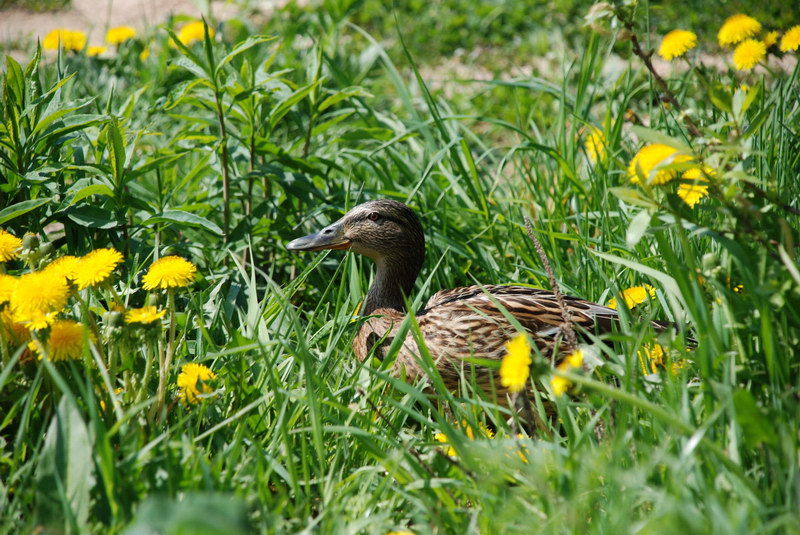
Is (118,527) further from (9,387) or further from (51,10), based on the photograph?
(51,10)

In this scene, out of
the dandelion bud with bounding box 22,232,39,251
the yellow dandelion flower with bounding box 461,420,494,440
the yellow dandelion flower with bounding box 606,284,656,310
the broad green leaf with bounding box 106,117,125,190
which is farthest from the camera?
the broad green leaf with bounding box 106,117,125,190

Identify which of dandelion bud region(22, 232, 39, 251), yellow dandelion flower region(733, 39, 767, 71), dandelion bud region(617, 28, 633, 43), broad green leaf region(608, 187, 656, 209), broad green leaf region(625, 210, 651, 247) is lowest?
dandelion bud region(22, 232, 39, 251)

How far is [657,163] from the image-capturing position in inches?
86.7

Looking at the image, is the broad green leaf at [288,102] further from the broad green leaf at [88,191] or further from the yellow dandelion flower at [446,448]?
the yellow dandelion flower at [446,448]

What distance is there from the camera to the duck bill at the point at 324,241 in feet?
10.8

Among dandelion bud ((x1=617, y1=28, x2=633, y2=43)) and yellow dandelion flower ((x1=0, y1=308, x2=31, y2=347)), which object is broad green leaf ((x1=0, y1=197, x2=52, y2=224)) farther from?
dandelion bud ((x1=617, y1=28, x2=633, y2=43))

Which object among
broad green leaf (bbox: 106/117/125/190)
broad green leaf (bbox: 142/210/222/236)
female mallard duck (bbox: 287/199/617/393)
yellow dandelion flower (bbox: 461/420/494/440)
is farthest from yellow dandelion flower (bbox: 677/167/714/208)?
broad green leaf (bbox: 106/117/125/190)

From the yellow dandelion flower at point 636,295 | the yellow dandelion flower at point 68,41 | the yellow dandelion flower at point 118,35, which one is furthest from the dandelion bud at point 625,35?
the yellow dandelion flower at point 118,35

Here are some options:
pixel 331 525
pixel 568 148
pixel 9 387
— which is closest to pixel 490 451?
pixel 331 525

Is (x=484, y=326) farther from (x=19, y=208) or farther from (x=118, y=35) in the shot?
(x=118, y=35)

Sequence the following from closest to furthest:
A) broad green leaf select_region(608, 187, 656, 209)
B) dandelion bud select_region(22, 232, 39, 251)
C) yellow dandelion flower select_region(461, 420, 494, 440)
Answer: broad green leaf select_region(608, 187, 656, 209)
yellow dandelion flower select_region(461, 420, 494, 440)
dandelion bud select_region(22, 232, 39, 251)

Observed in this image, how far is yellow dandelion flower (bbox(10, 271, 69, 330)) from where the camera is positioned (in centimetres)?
204

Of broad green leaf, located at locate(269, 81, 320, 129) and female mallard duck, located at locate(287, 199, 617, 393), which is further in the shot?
broad green leaf, located at locate(269, 81, 320, 129)

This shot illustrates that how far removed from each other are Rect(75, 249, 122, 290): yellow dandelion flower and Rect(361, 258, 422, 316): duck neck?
1.39 metres
